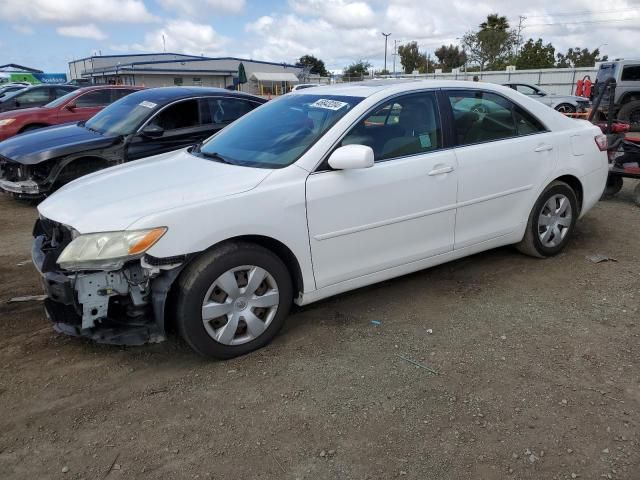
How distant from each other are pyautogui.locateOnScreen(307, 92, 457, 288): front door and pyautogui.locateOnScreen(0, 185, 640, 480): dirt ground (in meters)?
0.49

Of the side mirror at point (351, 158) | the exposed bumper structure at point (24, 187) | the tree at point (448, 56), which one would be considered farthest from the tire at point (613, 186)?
the tree at point (448, 56)

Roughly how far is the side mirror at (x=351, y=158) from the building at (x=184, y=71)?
163ft

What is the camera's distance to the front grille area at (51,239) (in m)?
3.10

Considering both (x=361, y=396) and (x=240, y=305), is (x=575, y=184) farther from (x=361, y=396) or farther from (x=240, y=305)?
(x=240, y=305)

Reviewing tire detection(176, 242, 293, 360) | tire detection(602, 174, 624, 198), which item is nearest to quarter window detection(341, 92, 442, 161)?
tire detection(176, 242, 293, 360)

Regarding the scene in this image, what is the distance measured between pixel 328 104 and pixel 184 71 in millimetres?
55544

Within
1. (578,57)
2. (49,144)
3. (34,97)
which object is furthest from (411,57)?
(49,144)

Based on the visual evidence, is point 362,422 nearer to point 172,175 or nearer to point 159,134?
point 172,175

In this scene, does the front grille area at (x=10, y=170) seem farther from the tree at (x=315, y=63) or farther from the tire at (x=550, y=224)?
the tree at (x=315, y=63)

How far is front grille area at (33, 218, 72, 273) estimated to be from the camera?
10.2 ft

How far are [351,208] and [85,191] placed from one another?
69.7 inches

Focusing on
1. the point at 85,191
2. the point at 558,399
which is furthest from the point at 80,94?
the point at 558,399

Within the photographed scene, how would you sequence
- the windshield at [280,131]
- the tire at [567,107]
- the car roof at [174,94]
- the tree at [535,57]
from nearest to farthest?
1. the windshield at [280,131]
2. the car roof at [174,94]
3. the tire at [567,107]
4. the tree at [535,57]

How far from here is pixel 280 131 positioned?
12.5 feet
